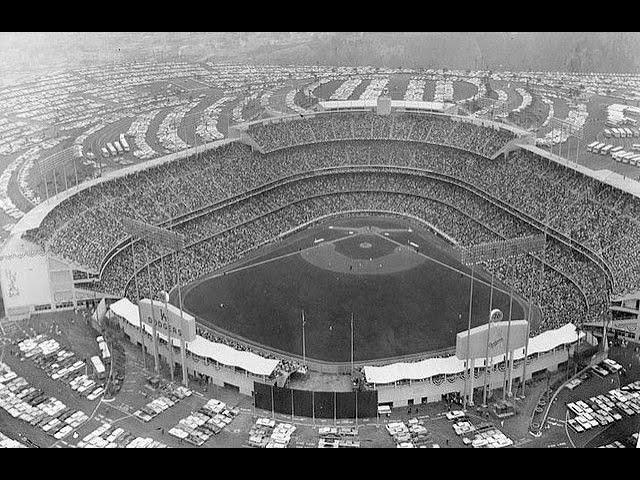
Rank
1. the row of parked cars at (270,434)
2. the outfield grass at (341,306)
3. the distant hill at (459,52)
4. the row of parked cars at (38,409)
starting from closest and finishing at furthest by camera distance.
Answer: the row of parked cars at (270,434), the row of parked cars at (38,409), the outfield grass at (341,306), the distant hill at (459,52)

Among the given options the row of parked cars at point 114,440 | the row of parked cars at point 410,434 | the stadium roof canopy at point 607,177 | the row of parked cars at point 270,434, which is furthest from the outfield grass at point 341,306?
the stadium roof canopy at point 607,177

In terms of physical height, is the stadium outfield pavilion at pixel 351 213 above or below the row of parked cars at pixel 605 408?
above

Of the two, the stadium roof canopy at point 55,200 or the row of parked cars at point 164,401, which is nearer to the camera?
the row of parked cars at point 164,401

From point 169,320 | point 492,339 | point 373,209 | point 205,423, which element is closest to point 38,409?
point 169,320

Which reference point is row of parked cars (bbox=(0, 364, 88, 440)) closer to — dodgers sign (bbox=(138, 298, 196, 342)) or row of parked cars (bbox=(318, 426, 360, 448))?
dodgers sign (bbox=(138, 298, 196, 342))

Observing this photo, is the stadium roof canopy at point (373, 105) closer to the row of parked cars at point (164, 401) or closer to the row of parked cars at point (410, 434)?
the row of parked cars at point (164, 401)

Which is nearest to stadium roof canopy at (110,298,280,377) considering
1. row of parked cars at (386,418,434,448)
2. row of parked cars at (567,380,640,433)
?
row of parked cars at (386,418,434,448)

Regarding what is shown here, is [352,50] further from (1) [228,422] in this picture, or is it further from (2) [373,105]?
(1) [228,422]
